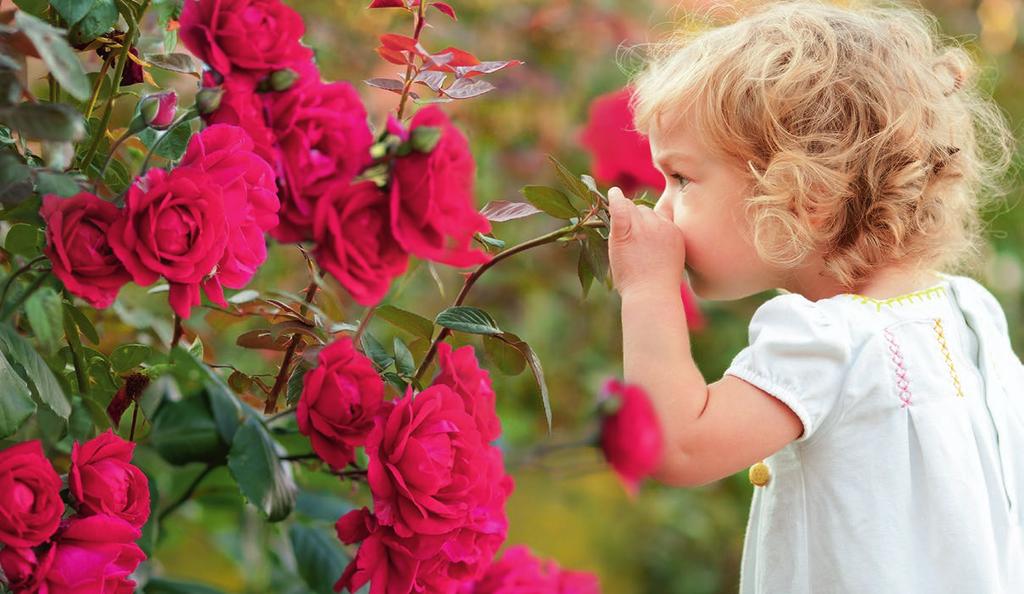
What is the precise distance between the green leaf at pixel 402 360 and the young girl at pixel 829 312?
0.23 m

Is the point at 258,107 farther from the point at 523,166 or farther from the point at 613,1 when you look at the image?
the point at 613,1

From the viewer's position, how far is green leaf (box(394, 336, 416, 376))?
1017 millimetres

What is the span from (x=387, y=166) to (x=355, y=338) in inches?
10.0

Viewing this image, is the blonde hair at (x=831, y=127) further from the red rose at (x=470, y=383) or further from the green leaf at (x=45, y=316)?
the green leaf at (x=45, y=316)

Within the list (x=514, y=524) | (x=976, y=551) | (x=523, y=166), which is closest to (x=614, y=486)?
(x=514, y=524)

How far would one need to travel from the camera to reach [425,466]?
88 centimetres

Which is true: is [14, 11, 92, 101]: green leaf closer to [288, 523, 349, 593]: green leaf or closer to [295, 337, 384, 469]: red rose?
[295, 337, 384, 469]: red rose

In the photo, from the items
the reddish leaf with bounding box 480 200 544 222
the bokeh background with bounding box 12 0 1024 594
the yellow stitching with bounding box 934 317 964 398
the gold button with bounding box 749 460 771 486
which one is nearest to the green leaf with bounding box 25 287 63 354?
the reddish leaf with bounding box 480 200 544 222

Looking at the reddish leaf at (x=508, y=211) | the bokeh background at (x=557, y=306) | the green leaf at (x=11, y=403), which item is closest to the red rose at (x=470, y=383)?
the reddish leaf at (x=508, y=211)

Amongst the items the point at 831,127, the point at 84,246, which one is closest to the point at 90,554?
the point at 84,246

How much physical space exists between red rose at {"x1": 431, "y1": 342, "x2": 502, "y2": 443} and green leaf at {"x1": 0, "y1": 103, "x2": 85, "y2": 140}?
0.37 meters

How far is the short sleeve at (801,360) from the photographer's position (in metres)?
1.07

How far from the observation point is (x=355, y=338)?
0.97 metres

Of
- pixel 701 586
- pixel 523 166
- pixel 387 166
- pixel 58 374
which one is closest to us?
→ pixel 387 166
